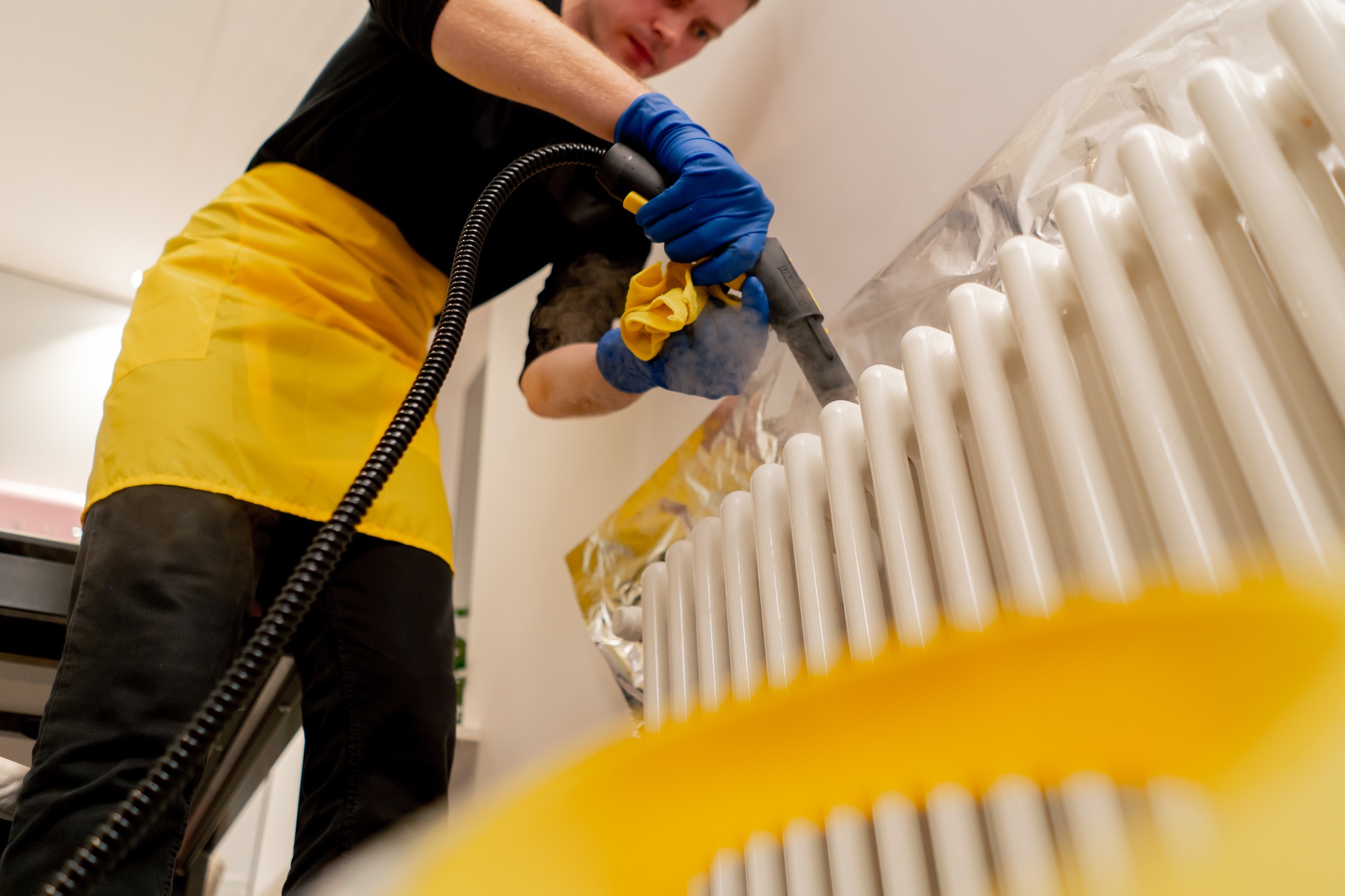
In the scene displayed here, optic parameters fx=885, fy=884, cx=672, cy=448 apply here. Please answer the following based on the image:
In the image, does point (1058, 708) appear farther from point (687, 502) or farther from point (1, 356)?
point (1, 356)

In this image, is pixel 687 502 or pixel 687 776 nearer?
pixel 687 776

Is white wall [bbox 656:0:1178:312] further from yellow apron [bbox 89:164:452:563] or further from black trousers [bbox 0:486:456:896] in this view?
black trousers [bbox 0:486:456:896]

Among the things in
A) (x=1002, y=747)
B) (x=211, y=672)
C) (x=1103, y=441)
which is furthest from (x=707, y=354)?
(x=1002, y=747)

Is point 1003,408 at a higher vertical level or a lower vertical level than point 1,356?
lower

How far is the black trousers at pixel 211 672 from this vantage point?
0.77m

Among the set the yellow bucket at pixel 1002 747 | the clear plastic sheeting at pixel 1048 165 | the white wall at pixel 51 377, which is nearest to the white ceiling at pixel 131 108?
the white wall at pixel 51 377

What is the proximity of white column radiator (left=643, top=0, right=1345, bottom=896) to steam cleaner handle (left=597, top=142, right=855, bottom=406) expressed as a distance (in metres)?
0.14

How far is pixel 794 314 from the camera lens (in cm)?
95

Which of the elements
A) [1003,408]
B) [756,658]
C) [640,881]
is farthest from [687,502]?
[640,881]

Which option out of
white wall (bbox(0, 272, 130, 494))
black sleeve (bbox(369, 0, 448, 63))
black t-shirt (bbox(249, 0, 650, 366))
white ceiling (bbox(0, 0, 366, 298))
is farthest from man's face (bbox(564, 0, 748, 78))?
white wall (bbox(0, 272, 130, 494))

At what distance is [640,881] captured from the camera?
0.19 m

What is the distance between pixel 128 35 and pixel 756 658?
2296mm

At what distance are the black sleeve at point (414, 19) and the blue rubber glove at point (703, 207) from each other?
0.32 metres

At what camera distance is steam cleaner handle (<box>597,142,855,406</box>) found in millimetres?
955
